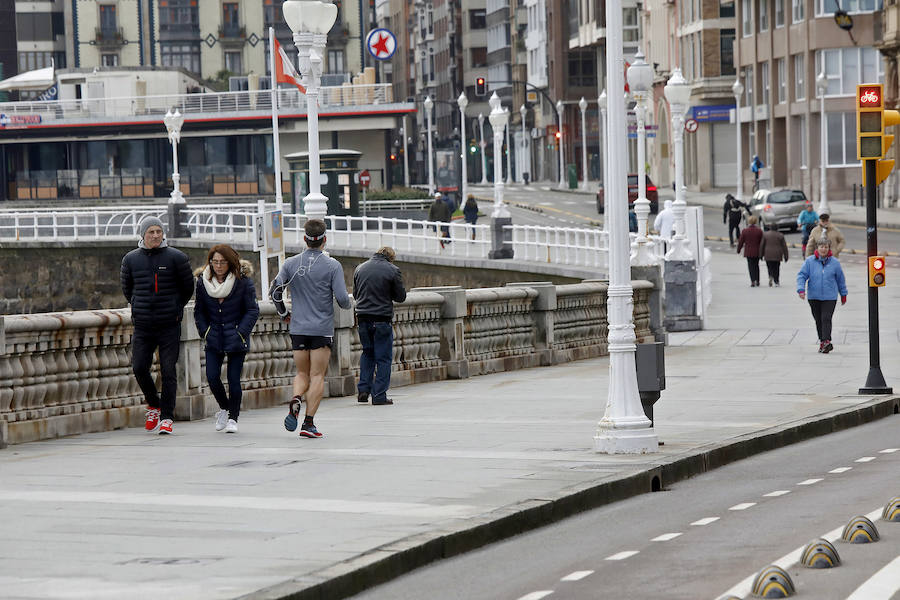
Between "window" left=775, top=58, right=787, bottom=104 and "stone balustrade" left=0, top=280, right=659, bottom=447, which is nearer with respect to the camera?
"stone balustrade" left=0, top=280, right=659, bottom=447

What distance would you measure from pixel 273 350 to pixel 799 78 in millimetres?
62081

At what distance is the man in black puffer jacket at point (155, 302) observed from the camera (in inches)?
544

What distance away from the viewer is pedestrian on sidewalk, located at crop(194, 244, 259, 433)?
14.0 meters

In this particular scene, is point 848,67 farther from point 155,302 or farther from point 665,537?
point 665,537

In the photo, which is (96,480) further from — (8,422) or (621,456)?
(621,456)

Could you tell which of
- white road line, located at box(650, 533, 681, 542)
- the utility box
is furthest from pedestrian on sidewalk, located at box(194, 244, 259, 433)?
white road line, located at box(650, 533, 681, 542)

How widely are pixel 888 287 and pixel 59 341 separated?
2599 cm

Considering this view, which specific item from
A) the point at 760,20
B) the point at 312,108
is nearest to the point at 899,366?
the point at 312,108

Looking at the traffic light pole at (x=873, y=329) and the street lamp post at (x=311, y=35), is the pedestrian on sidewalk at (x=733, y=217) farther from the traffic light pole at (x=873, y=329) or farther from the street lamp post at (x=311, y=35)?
the traffic light pole at (x=873, y=329)

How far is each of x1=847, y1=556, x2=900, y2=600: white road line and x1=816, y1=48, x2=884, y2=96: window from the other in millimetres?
66194

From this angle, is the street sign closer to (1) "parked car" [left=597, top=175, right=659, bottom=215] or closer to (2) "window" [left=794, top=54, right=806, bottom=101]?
(1) "parked car" [left=597, top=175, right=659, bottom=215]

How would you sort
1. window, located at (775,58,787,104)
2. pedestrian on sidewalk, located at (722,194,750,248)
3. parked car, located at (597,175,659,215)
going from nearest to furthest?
parked car, located at (597,175,659,215) → pedestrian on sidewalk, located at (722,194,750,248) → window, located at (775,58,787,104)

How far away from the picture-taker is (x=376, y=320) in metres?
17.0

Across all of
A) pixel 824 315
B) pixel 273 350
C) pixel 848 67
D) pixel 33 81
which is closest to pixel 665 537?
pixel 273 350
